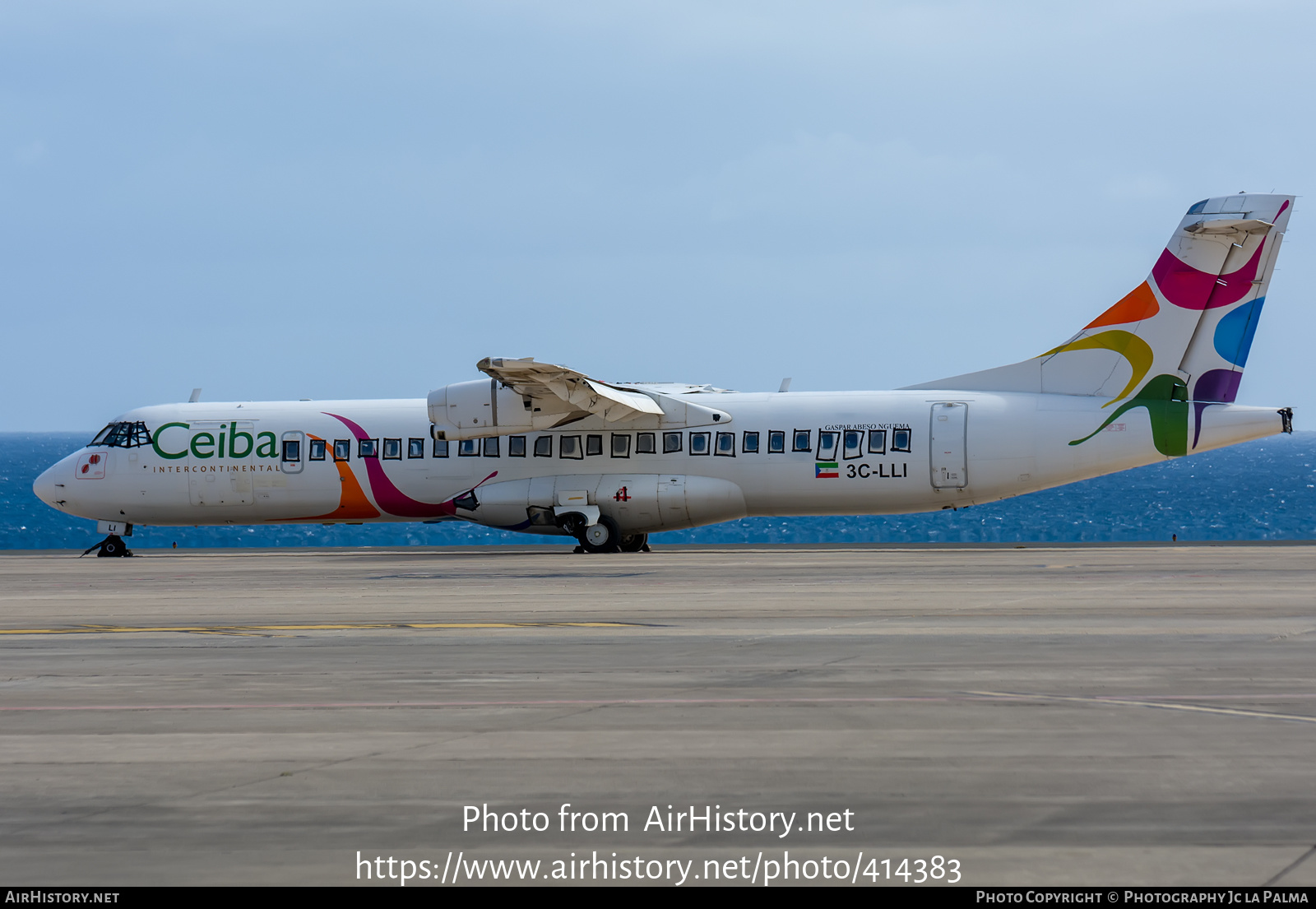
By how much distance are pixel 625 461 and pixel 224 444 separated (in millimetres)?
9211

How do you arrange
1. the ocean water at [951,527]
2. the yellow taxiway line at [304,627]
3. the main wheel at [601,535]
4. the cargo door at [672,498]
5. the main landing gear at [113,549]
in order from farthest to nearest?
the ocean water at [951,527] → the main landing gear at [113,549] → the main wheel at [601,535] → the cargo door at [672,498] → the yellow taxiway line at [304,627]

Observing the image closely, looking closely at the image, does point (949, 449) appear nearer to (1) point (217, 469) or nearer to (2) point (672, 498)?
(2) point (672, 498)

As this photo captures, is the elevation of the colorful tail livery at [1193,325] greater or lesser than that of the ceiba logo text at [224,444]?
greater

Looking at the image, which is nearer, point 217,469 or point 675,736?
point 675,736

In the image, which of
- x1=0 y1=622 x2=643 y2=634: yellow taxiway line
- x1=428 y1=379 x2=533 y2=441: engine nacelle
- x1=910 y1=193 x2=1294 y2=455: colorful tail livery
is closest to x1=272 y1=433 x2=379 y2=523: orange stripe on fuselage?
x1=428 y1=379 x2=533 y2=441: engine nacelle

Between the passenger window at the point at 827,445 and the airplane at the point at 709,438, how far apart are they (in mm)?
39

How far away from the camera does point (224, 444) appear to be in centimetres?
2978

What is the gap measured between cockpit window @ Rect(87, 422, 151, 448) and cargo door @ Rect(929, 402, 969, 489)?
17.7 metres

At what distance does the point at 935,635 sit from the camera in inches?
496

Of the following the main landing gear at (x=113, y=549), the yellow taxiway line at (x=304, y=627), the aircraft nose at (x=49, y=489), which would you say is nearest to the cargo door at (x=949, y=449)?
the yellow taxiway line at (x=304, y=627)

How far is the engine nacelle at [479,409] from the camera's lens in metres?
27.5

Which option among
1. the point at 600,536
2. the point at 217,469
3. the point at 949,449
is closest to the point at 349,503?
the point at 217,469

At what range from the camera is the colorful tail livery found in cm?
2623

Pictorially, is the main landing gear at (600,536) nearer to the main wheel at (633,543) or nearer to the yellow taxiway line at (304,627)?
the main wheel at (633,543)
